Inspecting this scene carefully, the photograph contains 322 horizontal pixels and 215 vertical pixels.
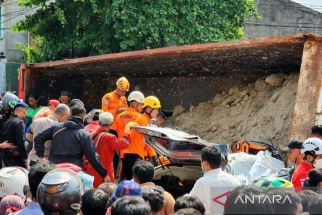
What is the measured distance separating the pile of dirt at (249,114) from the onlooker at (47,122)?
340 centimetres

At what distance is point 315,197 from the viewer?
302 cm

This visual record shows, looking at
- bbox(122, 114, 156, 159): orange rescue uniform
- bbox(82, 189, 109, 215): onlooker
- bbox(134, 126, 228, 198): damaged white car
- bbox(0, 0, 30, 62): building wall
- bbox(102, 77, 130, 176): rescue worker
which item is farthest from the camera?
bbox(0, 0, 30, 62): building wall

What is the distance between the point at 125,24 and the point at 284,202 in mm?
14702

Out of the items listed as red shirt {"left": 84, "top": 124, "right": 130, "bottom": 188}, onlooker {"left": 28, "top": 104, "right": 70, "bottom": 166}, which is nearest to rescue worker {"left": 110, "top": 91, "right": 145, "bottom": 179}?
red shirt {"left": 84, "top": 124, "right": 130, "bottom": 188}

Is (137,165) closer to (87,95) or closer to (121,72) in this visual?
(121,72)

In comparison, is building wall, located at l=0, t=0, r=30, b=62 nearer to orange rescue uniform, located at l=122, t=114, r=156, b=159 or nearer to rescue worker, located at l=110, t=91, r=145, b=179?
rescue worker, located at l=110, t=91, r=145, b=179

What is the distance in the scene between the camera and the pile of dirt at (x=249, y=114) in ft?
31.0

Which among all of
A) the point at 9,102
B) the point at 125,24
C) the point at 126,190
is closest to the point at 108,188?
the point at 126,190

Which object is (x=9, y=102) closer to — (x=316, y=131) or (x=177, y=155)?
(x=177, y=155)

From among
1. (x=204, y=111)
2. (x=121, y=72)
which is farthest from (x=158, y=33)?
(x=204, y=111)

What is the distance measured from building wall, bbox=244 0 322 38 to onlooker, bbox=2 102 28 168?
2005 centimetres

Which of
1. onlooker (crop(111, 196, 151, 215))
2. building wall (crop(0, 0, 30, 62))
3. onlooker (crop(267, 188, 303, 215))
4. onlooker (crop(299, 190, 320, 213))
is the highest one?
onlooker (crop(267, 188, 303, 215))

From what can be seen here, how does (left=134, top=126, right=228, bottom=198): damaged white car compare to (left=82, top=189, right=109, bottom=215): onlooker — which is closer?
(left=82, top=189, right=109, bottom=215): onlooker

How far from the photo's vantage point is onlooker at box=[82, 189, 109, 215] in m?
4.28
